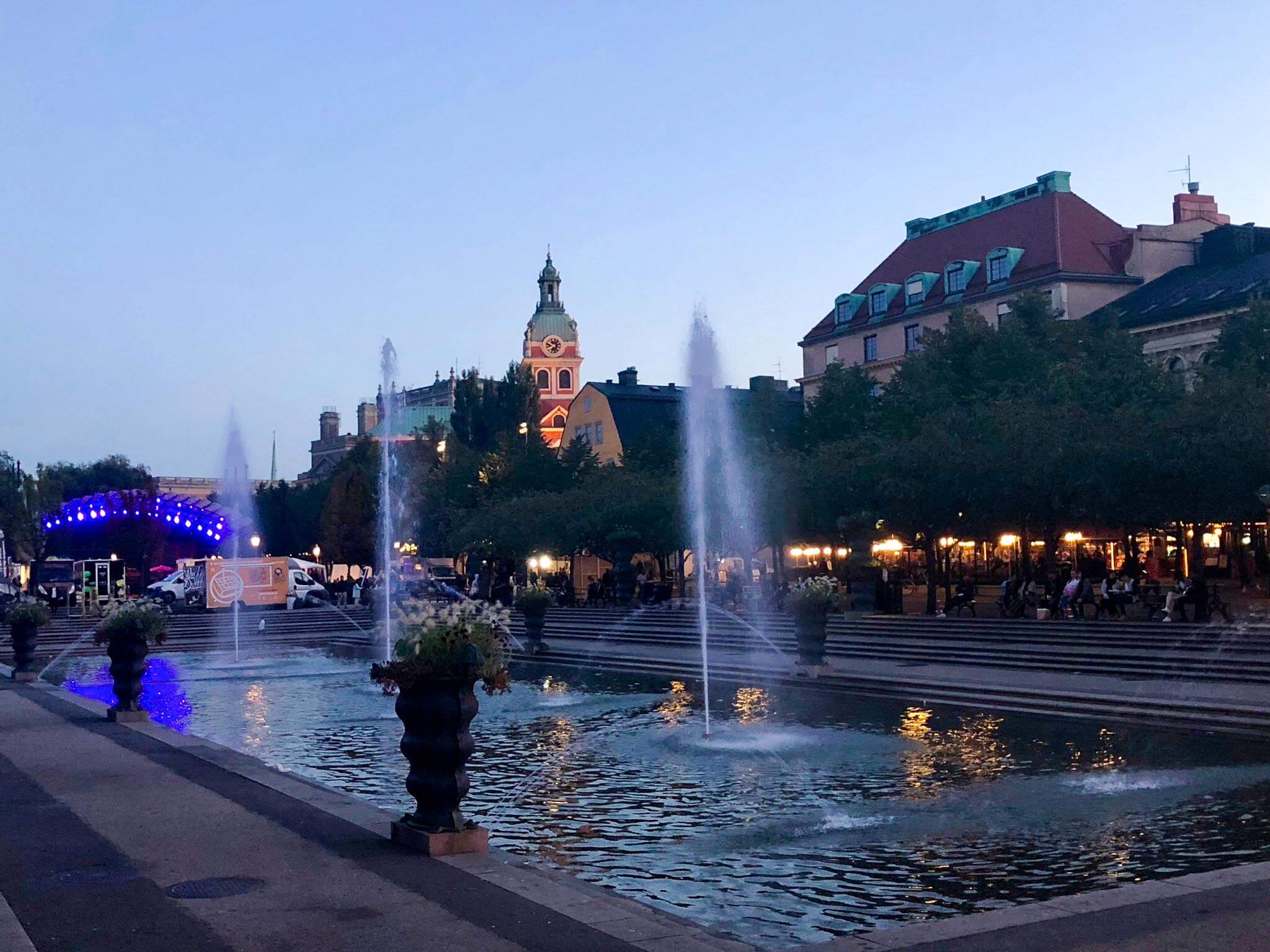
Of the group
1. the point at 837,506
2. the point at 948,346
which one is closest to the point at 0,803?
the point at 837,506

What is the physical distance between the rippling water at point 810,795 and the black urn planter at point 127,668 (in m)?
1.09

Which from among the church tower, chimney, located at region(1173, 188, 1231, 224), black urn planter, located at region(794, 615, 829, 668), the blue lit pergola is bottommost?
black urn planter, located at region(794, 615, 829, 668)

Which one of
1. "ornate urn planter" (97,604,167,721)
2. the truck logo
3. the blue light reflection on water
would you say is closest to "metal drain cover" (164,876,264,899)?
the blue light reflection on water

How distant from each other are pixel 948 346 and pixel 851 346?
90.0 feet

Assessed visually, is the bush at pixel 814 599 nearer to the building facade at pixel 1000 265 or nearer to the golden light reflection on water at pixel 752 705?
the golden light reflection on water at pixel 752 705

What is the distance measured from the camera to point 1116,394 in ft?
146

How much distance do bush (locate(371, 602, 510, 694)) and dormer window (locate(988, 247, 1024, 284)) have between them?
62.2 m

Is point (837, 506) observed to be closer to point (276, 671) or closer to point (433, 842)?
point (276, 671)

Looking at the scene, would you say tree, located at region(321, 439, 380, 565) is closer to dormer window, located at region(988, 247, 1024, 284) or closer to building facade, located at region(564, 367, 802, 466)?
building facade, located at region(564, 367, 802, 466)

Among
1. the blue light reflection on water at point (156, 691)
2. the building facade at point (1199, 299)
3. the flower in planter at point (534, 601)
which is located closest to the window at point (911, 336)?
the building facade at point (1199, 299)

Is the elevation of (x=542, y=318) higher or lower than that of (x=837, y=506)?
higher

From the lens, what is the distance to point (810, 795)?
44.7 feet

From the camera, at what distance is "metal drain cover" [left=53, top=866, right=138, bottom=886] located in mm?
8961

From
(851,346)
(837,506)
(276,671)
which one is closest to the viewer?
(276,671)
